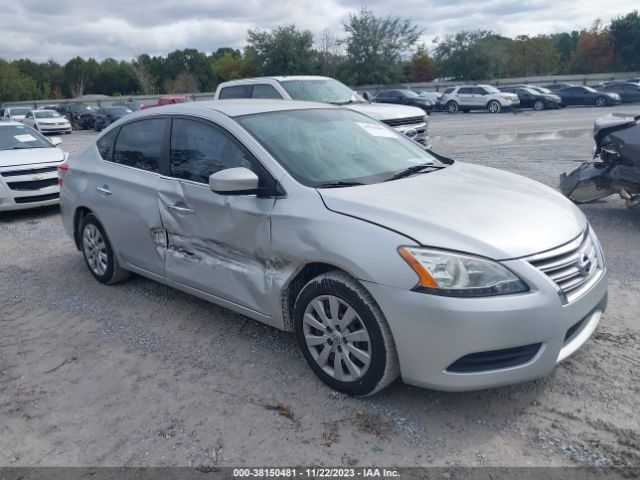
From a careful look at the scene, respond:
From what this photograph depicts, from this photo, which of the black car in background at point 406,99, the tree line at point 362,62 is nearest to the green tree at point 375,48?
the tree line at point 362,62

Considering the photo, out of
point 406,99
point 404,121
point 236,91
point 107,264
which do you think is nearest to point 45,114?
point 406,99

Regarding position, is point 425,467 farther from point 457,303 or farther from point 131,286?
point 131,286

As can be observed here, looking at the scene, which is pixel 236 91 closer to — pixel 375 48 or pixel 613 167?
pixel 613 167

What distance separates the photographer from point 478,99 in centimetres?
3312

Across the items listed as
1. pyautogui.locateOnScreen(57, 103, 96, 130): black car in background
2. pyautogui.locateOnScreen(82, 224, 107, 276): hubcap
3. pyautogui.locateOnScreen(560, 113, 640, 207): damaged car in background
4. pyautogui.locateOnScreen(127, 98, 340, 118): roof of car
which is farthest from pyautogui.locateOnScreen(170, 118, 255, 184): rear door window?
pyautogui.locateOnScreen(57, 103, 96, 130): black car in background

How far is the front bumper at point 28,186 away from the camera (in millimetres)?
8656

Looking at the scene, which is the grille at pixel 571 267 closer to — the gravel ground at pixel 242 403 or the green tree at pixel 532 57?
the gravel ground at pixel 242 403

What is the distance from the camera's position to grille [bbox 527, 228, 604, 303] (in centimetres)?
302

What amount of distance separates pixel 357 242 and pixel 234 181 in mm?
919

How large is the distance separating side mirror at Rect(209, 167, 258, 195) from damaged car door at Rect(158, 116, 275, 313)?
4.4 inches

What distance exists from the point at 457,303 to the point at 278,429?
120 cm

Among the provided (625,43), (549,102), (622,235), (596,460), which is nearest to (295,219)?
(596,460)

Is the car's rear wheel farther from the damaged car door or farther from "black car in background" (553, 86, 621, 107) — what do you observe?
the damaged car door

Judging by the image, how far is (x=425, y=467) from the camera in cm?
279
